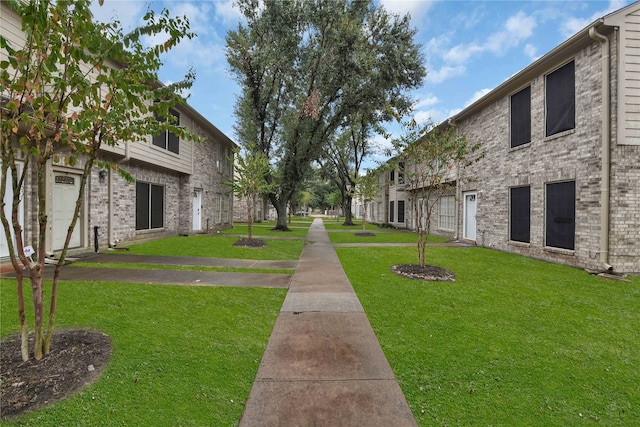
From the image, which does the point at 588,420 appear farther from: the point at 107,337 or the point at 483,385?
the point at 107,337

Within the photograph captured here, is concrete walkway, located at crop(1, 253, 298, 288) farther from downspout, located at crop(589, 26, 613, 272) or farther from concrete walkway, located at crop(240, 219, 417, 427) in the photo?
downspout, located at crop(589, 26, 613, 272)

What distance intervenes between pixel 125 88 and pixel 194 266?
5.51 metres

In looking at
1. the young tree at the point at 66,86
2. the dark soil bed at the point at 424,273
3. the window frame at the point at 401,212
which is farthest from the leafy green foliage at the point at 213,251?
the window frame at the point at 401,212

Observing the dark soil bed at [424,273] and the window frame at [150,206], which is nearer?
the dark soil bed at [424,273]

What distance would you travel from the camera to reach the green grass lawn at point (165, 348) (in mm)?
2176

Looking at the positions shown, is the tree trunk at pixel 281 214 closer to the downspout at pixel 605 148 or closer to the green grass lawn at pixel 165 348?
the green grass lawn at pixel 165 348

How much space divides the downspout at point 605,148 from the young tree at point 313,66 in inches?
346

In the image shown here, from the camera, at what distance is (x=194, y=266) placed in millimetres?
7109

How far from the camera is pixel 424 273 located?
22.1 feet

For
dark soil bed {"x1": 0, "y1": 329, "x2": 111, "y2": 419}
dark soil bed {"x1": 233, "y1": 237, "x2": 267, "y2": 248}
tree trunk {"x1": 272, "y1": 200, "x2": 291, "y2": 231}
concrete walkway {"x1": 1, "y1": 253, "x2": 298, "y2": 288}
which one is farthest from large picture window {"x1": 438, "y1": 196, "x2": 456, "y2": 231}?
dark soil bed {"x1": 0, "y1": 329, "x2": 111, "y2": 419}

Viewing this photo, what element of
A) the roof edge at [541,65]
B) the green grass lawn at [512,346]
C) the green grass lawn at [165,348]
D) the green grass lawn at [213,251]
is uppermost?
the roof edge at [541,65]

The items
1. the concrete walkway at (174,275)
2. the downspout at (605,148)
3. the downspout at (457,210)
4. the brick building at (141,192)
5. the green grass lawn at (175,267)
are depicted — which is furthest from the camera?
the downspout at (457,210)

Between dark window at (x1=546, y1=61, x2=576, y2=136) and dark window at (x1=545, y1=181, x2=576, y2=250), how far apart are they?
1702mm

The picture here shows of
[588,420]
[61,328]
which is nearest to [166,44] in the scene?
[61,328]
